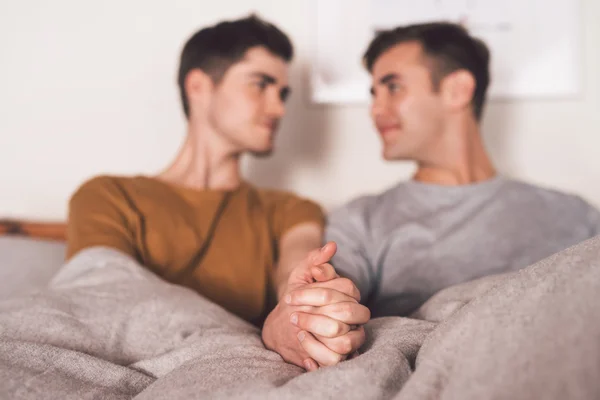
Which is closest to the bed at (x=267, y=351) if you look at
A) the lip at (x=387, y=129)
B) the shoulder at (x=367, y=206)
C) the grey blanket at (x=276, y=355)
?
the grey blanket at (x=276, y=355)

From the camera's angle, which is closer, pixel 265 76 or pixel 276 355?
pixel 276 355

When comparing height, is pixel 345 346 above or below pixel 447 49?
below

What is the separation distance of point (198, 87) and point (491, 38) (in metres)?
0.87

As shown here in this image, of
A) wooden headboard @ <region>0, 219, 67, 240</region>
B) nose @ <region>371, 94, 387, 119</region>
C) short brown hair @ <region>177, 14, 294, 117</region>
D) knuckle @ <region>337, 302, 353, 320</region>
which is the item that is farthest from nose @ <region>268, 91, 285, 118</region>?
knuckle @ <region>337, 302, 353, 320</region>

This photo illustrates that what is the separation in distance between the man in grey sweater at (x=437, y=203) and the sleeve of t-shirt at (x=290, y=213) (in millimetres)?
62

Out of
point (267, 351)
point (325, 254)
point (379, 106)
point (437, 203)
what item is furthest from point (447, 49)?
point (267, 351)

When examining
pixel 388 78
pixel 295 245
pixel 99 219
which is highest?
pixel 388 78

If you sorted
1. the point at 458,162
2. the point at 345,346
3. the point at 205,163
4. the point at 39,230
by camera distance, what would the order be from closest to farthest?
1. the point at 345,346
2. the point at 458,162
3. the point at 205,163
4. the point at 39,230

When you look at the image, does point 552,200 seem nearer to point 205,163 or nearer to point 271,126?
point 271,126

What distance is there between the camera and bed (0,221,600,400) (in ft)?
1.37

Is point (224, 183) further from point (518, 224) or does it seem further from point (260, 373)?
point (260, 373)

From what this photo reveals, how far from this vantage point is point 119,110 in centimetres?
167

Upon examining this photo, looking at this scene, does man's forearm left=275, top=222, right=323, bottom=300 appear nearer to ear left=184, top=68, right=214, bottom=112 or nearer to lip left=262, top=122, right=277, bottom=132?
lip left=262, top=122, right=277, bottom=132

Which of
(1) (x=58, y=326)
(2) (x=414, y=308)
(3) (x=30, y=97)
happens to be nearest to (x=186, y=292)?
(1) (x=58, y=326)
